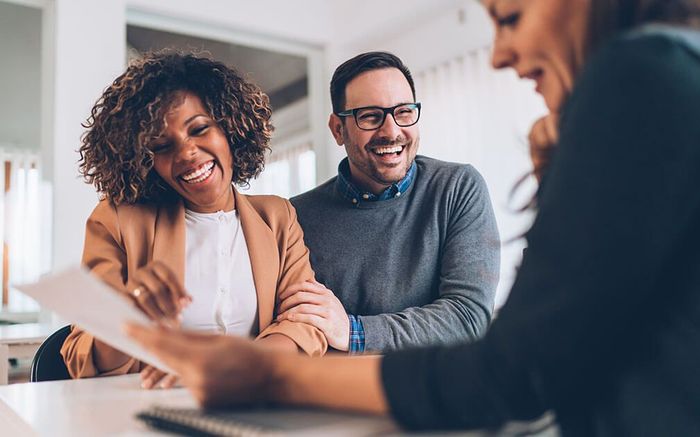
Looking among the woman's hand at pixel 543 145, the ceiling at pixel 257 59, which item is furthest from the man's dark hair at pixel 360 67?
the ceiling at pixel 257 59

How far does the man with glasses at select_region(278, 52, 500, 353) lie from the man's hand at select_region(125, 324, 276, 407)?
1035 mm

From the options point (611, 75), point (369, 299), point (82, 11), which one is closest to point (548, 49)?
point (611, 75)

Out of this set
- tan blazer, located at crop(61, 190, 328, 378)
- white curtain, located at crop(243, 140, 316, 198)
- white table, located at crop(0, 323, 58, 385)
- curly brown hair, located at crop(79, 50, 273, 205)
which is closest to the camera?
tan blazer, located at crop(61, 190, 328, 378)

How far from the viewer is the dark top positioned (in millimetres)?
487

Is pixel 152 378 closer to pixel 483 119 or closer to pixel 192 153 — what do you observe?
pixel 192 153

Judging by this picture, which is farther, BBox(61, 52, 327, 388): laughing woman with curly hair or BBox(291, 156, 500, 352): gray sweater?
BBox(291, 156, 500, 352): gray sweater

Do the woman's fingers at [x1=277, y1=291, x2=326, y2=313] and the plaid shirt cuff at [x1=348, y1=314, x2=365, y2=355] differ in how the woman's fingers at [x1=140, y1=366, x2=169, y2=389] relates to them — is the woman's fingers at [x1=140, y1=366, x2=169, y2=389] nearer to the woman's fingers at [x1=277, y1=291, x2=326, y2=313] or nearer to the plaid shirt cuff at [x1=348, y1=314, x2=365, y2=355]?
the woman's fingers at [x1=277, y1=291, x2=326, y2=313]

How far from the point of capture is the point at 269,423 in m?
0.52

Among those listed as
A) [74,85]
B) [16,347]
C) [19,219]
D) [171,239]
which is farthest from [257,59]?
[171,239]

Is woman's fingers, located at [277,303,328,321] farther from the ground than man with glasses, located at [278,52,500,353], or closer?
closer

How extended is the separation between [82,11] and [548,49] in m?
3.45

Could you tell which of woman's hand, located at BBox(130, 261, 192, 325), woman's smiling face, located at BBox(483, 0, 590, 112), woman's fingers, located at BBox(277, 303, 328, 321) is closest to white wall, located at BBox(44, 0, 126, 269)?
woman's fingers, located at BBox(277, 303, 328, 321)

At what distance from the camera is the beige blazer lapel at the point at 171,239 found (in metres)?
1.36

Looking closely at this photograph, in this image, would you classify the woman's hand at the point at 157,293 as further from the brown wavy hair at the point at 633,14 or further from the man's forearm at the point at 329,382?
the brown wavy hair at the point at 633,14
